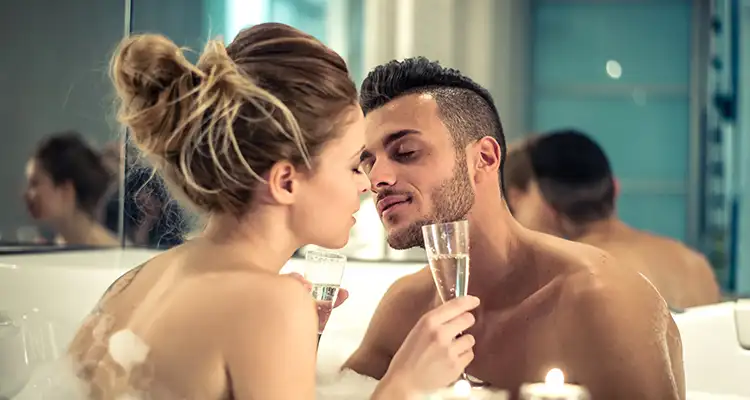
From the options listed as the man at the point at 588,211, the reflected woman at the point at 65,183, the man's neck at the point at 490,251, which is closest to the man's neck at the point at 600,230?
the man at the point at 588,211

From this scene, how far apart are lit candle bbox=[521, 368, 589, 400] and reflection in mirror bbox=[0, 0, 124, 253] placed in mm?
864

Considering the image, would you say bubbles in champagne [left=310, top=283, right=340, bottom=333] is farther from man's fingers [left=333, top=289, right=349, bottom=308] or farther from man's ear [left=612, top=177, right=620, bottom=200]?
man's ear [left=612, top=177, right=620, bottom=200]

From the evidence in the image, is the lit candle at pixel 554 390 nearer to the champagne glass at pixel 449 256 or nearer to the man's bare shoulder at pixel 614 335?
the man's bare shoulder at pixel 614 335

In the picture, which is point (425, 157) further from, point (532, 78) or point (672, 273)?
point (672, 273)

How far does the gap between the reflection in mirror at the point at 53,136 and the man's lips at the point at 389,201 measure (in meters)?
0.69

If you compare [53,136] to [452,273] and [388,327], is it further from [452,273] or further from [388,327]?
[452,273]

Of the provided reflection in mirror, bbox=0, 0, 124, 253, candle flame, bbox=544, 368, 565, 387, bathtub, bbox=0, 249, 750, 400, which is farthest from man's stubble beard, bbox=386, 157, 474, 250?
reflection in mirror, bbox=0, 0, 124, 253

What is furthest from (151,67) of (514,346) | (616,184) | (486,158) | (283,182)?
(616,184)

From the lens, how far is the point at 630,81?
145 cm

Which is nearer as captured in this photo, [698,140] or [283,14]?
[283,14]

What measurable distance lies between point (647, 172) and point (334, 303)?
516mm

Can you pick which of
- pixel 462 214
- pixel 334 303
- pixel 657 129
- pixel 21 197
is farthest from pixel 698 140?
pixel 21 197

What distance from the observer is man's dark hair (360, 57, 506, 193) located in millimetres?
1142

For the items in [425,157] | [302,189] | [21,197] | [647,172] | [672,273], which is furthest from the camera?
[21,197]
